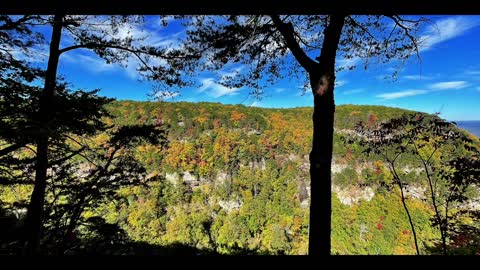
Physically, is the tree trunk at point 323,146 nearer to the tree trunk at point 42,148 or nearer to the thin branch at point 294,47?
the thin branch at point 294,47

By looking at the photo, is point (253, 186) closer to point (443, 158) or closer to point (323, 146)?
point (443, 158)

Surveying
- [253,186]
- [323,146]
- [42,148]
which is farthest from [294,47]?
[253,186]

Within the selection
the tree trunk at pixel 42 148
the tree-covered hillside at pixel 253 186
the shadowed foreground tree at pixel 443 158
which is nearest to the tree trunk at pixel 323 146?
the shadowed foreground tree at pixel 443 158


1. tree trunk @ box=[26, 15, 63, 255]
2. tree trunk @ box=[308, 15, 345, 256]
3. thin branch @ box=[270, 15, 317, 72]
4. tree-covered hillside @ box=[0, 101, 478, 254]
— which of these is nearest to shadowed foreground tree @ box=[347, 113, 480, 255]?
tree trunk @ box=[308, 15, 345, 256]

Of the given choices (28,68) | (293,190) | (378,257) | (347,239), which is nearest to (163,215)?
(293,190)

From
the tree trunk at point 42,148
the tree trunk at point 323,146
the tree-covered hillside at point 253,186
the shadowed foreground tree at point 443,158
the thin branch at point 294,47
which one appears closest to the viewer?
the tree trunk at point 323,146

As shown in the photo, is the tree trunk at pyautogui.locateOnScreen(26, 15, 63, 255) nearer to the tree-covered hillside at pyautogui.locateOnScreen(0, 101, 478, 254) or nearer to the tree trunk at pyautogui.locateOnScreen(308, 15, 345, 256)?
the tree trunk at pyautogui.locateOnScreen(308, 15, 345, 256)
